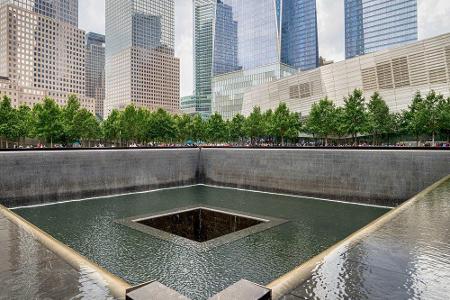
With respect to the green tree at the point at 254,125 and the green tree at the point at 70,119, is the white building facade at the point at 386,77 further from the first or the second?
Result: the green tree at the point at 70,119

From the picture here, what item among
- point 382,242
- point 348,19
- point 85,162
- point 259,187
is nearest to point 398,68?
point 259,187

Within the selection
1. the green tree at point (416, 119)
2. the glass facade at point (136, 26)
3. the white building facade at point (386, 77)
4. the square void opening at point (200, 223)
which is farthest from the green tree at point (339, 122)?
the glass facade at point (136, 26)

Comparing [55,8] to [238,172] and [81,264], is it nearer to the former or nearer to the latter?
[238,172]

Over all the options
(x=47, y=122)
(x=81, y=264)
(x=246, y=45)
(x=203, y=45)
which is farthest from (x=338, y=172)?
(x=203, y=45)

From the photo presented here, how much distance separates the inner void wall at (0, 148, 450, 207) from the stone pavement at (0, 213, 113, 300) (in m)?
17.0

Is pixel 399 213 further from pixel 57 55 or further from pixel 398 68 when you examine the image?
pixel 57 55

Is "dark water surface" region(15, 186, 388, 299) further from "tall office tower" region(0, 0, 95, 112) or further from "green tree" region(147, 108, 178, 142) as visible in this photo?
"tall office tower" region(0, 0, 95, 112)

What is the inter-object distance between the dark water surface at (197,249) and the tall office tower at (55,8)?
6364 inches

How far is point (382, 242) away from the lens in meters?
6.91

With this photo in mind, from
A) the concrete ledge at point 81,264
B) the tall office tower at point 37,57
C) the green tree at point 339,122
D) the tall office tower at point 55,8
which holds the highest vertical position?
the tall office tower at point 55,8

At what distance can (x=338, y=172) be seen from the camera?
2389 centimetres

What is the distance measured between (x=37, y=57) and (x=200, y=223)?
146 meters

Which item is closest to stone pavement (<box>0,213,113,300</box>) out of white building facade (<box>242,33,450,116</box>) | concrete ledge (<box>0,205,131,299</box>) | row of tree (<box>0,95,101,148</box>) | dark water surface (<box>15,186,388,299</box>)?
concrete ledge (<box>0,205,131,299</box>)

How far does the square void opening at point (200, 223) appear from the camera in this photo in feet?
57.4
